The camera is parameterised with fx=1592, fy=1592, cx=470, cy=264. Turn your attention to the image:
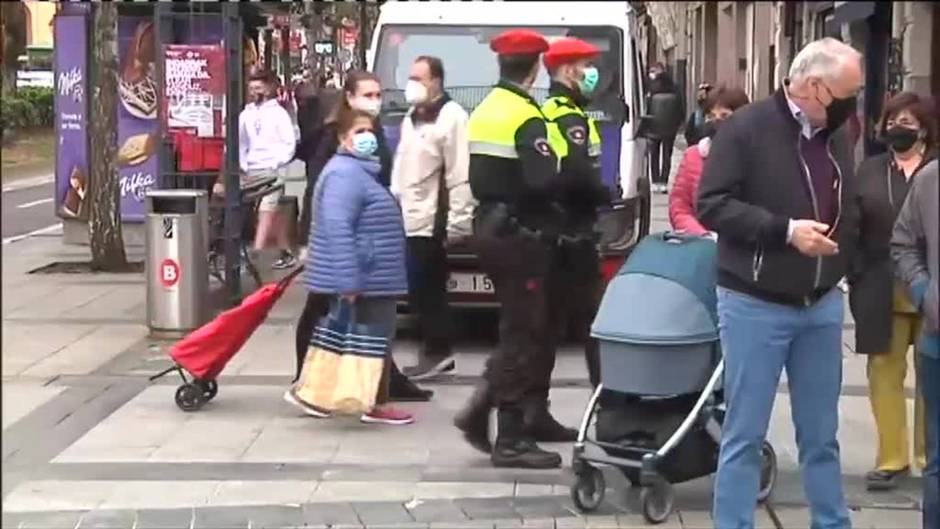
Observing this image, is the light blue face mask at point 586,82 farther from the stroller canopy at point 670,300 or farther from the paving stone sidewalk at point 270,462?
the paving stone sidewalk at point 270,462

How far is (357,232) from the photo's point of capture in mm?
7703

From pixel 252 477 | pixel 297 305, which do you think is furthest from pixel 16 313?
pixel 252 477

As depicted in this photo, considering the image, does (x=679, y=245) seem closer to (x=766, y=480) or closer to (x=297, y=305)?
(x=766, y=480)

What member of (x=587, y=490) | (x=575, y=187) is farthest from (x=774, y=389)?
(x=575, y=187)

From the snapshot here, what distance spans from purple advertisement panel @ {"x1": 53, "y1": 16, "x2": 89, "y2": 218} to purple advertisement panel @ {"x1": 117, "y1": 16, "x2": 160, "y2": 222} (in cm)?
69

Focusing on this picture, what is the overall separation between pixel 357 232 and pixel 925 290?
10.3 ft

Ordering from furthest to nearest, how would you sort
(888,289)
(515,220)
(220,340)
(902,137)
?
(220,340) < (515,220) < (888,289) < (902,137)

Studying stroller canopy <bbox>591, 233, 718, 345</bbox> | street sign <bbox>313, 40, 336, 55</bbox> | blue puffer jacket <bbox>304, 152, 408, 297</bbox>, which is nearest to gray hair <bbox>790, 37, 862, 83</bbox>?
stroller canopy <bbox>591, 233, 718, 345</bbox>

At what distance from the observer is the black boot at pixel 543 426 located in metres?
7.53

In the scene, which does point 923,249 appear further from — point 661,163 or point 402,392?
point 661,163

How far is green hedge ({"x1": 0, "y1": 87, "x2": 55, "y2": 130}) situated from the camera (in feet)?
27.3

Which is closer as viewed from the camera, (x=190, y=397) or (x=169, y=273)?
(x=190, y=397)

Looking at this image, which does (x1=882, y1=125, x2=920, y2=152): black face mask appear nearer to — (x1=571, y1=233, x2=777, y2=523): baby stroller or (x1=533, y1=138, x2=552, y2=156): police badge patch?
(x1=571, y1=233, x2=777, y2=523): baby stroller

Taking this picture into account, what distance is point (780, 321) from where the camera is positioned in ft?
16.9
